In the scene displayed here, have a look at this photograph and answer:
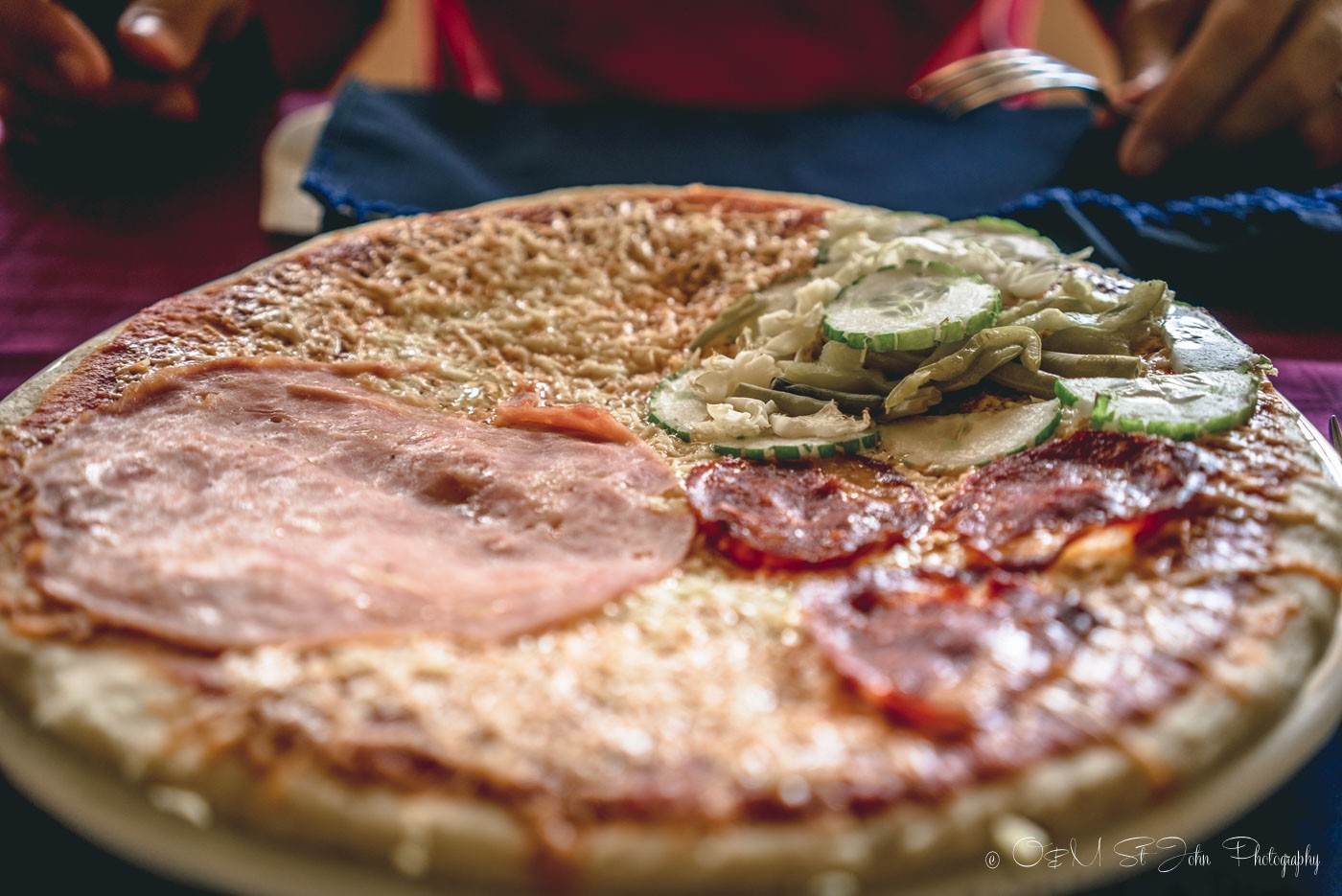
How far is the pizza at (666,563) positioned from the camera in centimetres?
115

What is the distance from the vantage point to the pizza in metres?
1.15

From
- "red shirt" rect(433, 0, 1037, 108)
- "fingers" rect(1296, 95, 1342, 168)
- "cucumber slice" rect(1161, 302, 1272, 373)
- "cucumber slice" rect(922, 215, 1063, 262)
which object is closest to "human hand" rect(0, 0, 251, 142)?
"red shirt" rect(433, 0, 1037, 108)

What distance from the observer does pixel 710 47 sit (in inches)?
174

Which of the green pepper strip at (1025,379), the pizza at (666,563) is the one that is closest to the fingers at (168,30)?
the pizza at (666,563)

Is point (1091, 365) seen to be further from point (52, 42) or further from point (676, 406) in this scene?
point (52, 42)

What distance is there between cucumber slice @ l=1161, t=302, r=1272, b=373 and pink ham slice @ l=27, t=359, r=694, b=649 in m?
1.02

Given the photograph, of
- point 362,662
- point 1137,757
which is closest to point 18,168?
point 362,662

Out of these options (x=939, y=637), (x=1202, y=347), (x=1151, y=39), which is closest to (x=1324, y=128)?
(x=1151, y=39)

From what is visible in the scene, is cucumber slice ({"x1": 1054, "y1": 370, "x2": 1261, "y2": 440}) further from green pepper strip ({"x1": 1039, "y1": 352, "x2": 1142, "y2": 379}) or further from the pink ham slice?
the pink ham slice

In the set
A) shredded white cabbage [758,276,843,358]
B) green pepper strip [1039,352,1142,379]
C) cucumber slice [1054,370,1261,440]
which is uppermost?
cucumber slice [1054,370,1261,440]

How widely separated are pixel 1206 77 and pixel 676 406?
219 cm

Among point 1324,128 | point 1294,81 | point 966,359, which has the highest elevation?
point 1294,81

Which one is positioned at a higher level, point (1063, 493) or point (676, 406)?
point (1063, 493)

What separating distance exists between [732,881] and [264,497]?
950 mm
